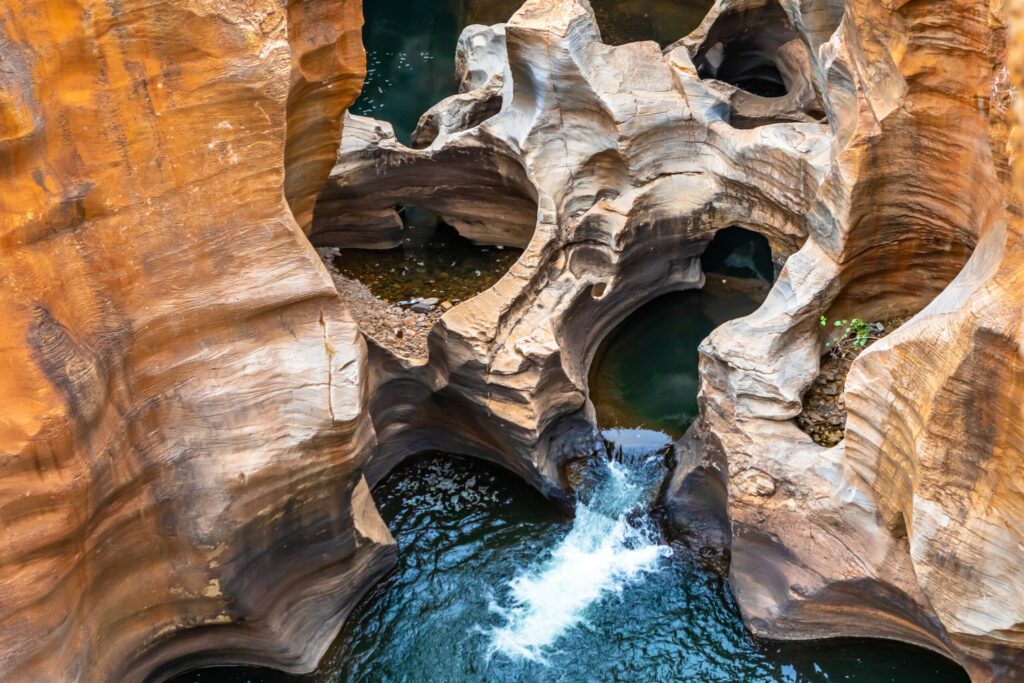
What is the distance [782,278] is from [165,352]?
5.87m

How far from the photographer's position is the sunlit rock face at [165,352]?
A: 7062 mm

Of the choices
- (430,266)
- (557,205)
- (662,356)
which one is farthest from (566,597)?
(430,266)

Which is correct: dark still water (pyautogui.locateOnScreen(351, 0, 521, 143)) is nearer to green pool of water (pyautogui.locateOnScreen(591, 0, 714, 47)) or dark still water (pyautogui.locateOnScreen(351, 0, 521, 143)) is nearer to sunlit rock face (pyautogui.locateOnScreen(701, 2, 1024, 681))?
green pool of water (pyautogui.locateOnScreen(591, 0, 714, 47))

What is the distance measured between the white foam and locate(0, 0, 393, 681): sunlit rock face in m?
1.75

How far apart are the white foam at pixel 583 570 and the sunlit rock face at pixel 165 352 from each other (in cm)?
175

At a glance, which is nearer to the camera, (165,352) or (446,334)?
(165,352)

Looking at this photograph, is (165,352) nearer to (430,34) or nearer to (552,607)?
(552,607)

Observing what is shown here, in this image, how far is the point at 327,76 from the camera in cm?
973

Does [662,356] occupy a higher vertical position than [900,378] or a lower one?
lower

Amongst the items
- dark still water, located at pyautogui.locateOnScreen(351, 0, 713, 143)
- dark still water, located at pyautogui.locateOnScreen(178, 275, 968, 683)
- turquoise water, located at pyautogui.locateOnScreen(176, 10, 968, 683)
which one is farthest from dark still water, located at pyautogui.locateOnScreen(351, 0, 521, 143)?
dark still water, located at pyautogui.locateOnScreen(178, 275, 968, 683)

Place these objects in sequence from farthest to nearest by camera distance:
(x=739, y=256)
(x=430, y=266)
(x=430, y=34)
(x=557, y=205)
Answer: (x=430, y=34) → (x=739, y=256) → (x=430, y=266) → (x=557, y=205)

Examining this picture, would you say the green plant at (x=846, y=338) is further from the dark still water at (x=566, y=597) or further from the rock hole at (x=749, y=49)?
the rock hole at (x=749, y=49)

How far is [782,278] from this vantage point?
34.1 feet

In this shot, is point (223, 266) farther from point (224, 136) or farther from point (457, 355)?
point (457, 355)
